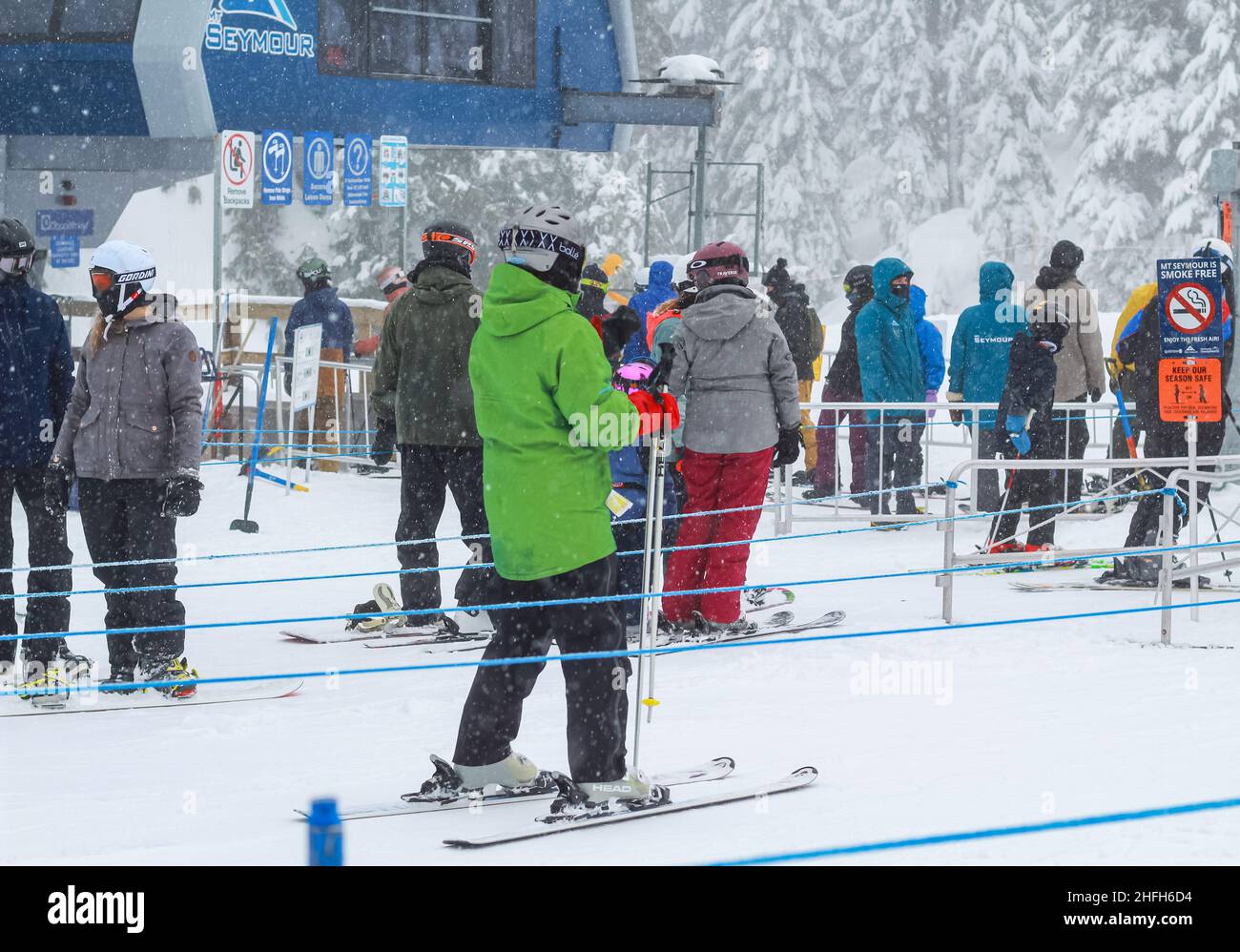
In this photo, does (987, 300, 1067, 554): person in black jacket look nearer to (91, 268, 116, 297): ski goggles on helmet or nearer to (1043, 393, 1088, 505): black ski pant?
(1043, 393, 1088, 505): black ski pant

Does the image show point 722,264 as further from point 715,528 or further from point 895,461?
point 895,461

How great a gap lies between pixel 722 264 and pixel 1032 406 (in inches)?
128

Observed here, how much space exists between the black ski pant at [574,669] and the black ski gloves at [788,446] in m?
2.73

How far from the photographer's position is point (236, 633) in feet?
29.7

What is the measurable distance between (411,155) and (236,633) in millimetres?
32515

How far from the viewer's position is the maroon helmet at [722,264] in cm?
813

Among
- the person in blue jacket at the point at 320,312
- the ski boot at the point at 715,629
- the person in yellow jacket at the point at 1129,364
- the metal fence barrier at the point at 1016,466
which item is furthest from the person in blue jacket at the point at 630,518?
the person in blue jacket at the point at 320,312

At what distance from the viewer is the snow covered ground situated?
16.6ft

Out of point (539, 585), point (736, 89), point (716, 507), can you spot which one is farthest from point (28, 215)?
point (736, 89)

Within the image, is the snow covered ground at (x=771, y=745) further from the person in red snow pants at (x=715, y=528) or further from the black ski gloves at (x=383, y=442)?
the black ski gloves at (x=383, y=442)

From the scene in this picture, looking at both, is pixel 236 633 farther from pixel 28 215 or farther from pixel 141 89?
pixel 28 215

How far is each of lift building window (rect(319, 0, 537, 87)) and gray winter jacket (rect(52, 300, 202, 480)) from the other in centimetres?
1030

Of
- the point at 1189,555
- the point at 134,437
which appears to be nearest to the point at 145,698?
the point at 134,437

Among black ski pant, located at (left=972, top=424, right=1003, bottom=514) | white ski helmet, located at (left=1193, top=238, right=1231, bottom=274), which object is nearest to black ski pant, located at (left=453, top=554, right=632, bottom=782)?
white ski helmet, located at (left=1193, top=238, right=1231, bottom=274)
